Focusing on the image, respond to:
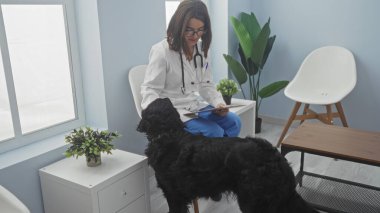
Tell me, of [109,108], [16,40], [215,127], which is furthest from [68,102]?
[215,127]

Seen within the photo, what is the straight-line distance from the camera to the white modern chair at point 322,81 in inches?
120

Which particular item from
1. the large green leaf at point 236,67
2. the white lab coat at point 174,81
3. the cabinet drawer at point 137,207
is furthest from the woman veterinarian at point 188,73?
the large green leaf at point 236,67

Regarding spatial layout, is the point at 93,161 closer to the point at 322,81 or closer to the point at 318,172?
the point at 318,172

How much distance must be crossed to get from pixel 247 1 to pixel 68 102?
90.6 inches

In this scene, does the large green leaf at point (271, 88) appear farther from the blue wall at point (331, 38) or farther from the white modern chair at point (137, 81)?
the white modern chair at point (137, 81)

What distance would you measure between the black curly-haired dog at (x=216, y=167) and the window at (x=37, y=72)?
76cm

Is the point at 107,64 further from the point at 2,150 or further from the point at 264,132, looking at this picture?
the point at 264,132

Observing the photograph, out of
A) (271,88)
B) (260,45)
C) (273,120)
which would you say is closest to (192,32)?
(260,45)

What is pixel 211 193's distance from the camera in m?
1.49

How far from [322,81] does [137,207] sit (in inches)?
88.8

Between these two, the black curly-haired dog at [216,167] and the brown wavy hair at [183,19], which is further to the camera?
the brown wavy hair at [183,19]

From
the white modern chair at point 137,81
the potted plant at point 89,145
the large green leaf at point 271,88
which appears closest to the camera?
the potted plant at point 89,145

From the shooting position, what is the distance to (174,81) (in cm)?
189

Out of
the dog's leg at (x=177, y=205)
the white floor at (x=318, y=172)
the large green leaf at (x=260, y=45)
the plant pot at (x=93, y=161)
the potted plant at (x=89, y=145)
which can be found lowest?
the white floor at (x=318, y=172)
